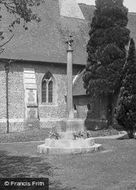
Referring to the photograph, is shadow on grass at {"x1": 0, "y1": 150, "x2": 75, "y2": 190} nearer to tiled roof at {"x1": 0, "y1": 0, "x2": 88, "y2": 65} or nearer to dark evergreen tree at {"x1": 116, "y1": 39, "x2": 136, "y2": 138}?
dark evergreen tree at {"x1": 116, "y1": 39, "x2": 136, "y2": 138}

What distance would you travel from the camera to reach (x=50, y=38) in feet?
89.6

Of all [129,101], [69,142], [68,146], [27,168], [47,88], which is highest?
[47,88]

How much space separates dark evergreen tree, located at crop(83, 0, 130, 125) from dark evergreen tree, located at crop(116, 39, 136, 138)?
5244 mm

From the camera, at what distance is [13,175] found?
903 centimetres

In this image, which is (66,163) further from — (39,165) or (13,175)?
(13,175)

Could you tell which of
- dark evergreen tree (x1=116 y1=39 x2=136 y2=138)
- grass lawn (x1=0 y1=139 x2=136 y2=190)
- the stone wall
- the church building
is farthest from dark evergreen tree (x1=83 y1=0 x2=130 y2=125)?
grass lawn (x1=0 y1=139 x2=136 y2=190)

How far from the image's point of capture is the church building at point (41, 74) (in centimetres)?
2458

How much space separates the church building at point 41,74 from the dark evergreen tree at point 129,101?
23.0 ft

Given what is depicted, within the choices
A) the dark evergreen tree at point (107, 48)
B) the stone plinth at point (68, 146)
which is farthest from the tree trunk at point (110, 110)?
the stone plinth at point (68, 146)

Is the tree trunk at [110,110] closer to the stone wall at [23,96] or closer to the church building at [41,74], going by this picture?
the church building at [41,74]

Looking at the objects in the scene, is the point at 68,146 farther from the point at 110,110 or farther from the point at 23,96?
the point at 23,96

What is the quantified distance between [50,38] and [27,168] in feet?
60.2

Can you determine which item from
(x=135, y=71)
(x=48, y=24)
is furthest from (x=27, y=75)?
(x=135, y=71)

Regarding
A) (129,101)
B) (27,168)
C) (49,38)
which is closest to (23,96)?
(49,38)
